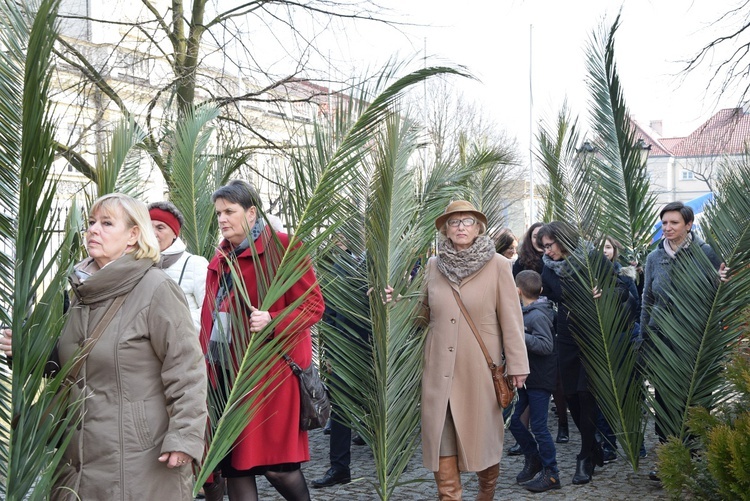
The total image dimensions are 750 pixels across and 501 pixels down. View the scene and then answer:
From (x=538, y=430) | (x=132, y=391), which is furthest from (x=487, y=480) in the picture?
(x=132, y=391)

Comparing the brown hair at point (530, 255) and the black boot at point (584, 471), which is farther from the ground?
the brown hair at point (530, 255)

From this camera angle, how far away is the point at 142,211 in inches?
128

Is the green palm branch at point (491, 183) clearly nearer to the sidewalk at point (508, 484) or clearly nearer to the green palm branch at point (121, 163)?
the sidewalk at point (508, 484)

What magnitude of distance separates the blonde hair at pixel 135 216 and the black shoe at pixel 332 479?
135 inches

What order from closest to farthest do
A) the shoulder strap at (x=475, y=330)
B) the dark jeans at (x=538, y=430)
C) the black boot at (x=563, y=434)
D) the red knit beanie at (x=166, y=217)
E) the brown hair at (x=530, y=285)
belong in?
the red knit beanie at (x=166, y=217), the shoulder strap at (x=475, y=330), the dark jeans at (x=538, y=430), the brown hair at (x=530, y=285), the black boot at (x=563, y=434)

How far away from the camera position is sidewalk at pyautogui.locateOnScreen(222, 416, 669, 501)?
5934 millimetres

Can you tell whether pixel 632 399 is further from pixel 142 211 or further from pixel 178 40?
pixel 178 40

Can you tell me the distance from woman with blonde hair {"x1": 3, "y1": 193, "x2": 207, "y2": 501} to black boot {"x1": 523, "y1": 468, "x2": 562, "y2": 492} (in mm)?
3488

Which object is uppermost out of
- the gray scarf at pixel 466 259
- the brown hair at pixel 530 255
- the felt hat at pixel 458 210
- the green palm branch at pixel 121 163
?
the green palm branch at pixel 121 163

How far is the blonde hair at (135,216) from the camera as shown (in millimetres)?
3186

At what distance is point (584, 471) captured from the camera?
20.6ft

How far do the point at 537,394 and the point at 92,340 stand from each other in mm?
3953

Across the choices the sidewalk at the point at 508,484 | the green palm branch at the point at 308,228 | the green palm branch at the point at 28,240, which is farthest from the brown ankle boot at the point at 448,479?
the green palm branch at the point at 28,240

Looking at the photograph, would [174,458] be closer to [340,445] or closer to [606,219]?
[340,445]
